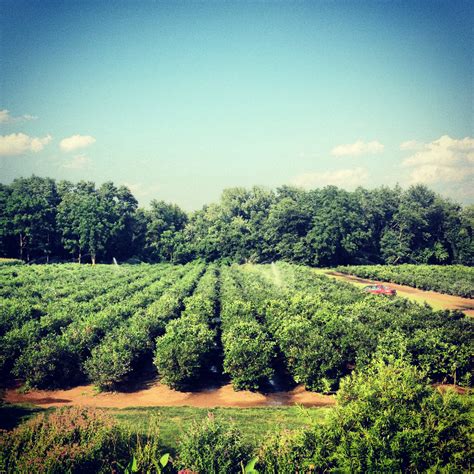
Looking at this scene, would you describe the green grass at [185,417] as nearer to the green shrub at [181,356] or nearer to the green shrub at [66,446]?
the green shrub at [66,446]

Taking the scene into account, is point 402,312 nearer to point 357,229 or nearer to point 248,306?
point 248,306

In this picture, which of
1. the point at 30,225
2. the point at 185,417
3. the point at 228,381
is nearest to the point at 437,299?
the point at 228,381

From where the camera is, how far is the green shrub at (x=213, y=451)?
23.0 ft

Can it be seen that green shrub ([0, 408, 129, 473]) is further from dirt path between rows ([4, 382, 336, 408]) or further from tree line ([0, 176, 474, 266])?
tree line ([0, 176, 474, 266])

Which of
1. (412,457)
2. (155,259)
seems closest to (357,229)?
(155,259)

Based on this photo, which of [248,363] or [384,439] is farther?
[248,363]

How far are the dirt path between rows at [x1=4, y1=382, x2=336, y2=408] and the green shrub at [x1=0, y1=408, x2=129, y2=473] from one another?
18.3ft

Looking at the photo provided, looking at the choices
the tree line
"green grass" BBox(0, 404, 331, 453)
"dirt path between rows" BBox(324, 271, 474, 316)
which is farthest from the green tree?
"dirt path between rows" BBox(324, 271, 474, 316)

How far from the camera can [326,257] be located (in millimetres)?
59719

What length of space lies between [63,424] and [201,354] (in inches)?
323

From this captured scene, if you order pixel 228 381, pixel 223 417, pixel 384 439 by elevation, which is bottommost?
pixel 228 381

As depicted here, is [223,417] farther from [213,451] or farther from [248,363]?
[248,363]

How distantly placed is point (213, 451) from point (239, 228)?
206 ft

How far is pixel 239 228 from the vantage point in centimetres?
6962
